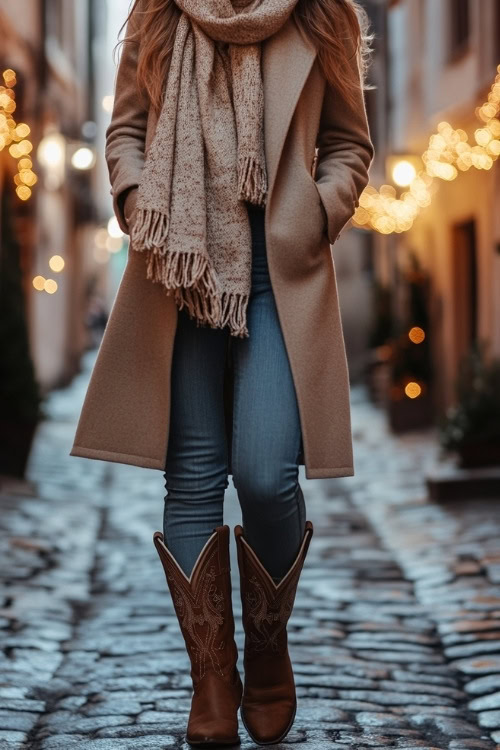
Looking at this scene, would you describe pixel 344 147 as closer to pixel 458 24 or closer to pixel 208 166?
pixel 208 166

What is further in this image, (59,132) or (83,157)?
(59,132)

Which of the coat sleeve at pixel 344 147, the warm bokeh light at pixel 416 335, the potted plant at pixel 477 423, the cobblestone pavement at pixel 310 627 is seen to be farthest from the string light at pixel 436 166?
the coat sleeve at pixel 344 147

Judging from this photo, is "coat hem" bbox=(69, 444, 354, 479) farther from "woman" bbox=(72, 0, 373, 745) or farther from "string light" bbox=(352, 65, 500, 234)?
"string light" bbox=(352, 65, 500, 234)

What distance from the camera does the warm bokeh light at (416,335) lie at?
1417 cm

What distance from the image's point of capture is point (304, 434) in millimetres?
2801

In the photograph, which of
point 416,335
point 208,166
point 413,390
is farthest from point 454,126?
point 208,166

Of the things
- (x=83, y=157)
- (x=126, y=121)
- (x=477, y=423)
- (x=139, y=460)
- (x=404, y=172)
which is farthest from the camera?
(x=83, y=157)

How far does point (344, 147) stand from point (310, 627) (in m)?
2.18

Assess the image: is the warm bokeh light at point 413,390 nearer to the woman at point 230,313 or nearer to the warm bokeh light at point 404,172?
the warm bokeh light at point 404,172

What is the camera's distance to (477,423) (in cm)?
873

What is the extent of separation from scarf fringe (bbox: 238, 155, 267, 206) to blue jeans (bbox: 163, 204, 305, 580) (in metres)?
0.08

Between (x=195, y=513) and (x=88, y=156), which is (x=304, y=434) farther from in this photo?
(x=88, y=156)

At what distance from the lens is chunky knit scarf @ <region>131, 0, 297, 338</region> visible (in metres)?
2.75

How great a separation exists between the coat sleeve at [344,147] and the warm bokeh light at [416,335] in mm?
11229
